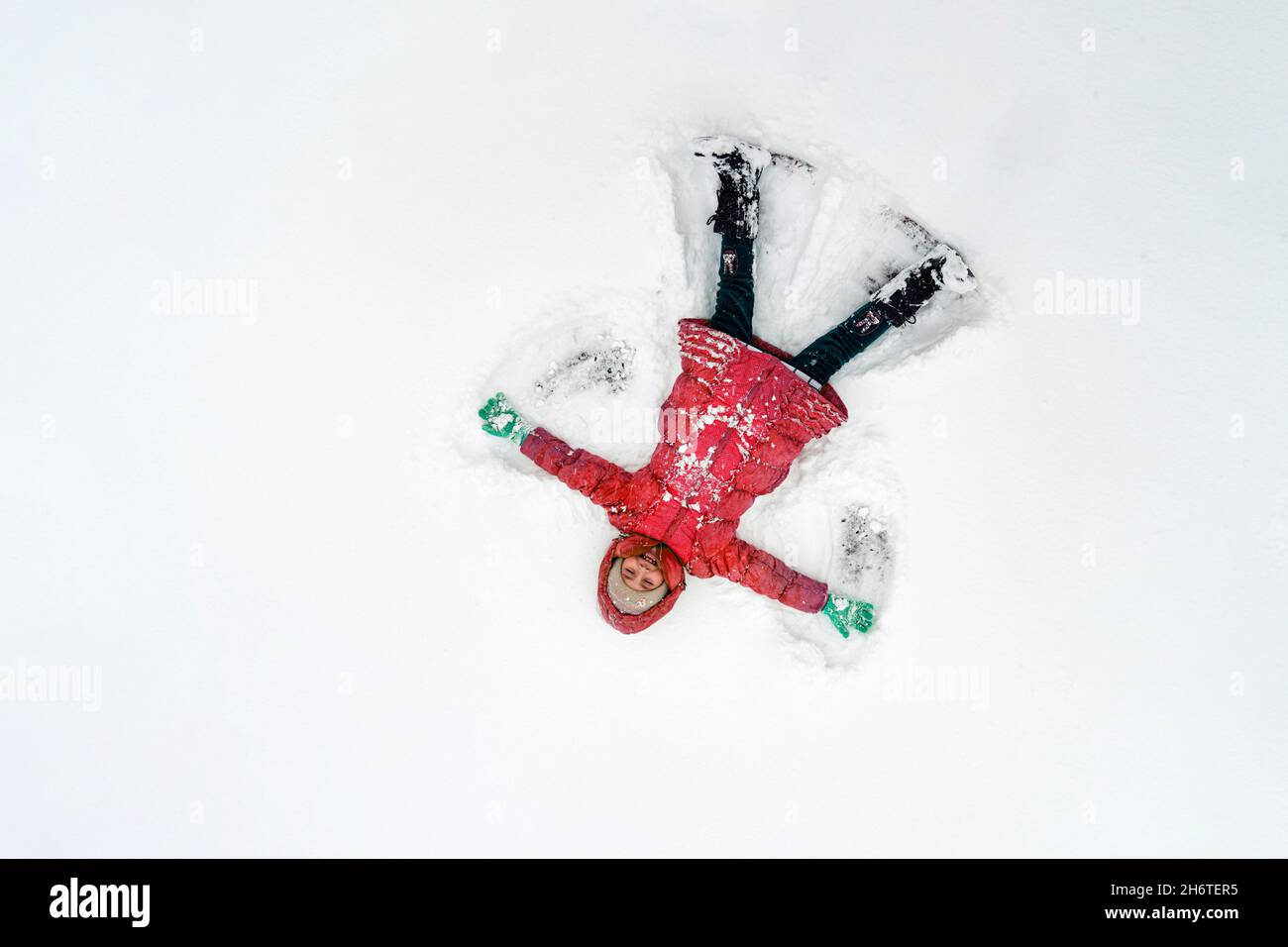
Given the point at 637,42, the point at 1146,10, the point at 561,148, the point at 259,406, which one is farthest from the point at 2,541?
the point at 1146,10

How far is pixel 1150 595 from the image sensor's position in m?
3.44

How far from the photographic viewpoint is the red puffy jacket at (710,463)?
2992mm

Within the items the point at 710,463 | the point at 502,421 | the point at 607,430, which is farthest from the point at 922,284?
the point at 502,421

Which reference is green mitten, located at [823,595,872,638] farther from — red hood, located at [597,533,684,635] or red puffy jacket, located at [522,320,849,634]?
red hood, located at [597,533,684,635]

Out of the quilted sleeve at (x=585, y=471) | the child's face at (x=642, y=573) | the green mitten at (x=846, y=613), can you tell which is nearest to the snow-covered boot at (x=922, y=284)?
the green mitten at (x=846, y=613)

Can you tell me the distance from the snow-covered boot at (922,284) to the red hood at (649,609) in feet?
5.34

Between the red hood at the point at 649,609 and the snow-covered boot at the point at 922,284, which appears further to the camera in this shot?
the snow-covered boot at the point at 922,284

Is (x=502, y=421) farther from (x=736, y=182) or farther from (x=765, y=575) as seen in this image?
(x=736, y=182)

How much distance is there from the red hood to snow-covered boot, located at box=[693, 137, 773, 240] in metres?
1.60

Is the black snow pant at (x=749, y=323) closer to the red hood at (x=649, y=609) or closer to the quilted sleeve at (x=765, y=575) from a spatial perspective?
the quilted sleeve at (x=765, y=575)

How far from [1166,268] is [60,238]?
591 centimetres

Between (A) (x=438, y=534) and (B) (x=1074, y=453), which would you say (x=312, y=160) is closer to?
(A) (x=438, y=534)

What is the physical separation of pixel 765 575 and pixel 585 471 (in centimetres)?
101

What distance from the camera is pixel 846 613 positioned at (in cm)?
341
